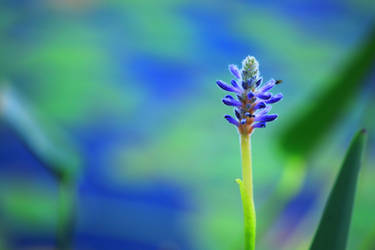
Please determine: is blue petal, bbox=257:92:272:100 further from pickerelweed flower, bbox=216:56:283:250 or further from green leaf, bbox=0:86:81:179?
green leaf, bbox=0:86:81:179

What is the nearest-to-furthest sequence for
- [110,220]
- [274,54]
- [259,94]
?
[259,94], [110,220], [274,54]

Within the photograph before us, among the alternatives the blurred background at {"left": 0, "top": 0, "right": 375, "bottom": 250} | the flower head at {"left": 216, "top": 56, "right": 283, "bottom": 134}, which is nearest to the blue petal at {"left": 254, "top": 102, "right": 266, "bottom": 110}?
the flower head at {"left": 216, "top": 56, "right": 283, "bottom": 134}

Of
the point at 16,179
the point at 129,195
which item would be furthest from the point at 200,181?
the point at 16,179

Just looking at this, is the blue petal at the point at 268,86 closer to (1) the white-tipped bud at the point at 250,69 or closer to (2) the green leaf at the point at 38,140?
(1) the white-tipped bud at the point at 250,69

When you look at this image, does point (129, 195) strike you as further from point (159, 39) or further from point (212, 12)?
point (212, 12)

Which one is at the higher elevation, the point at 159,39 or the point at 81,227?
the point at 159,39

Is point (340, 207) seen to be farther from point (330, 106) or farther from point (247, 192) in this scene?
point (330, 106)

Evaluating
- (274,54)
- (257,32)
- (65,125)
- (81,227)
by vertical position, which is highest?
(257,32)
